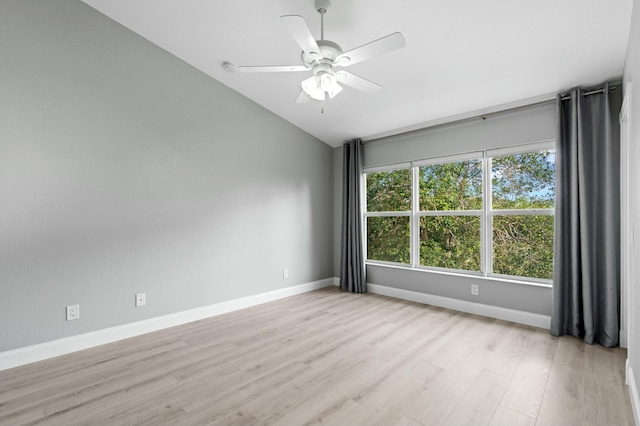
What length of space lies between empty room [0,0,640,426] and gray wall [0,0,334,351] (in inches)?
0.7

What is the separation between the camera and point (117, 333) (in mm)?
2902

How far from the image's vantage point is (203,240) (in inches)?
140

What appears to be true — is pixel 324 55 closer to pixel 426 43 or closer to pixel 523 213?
pixel 426 43

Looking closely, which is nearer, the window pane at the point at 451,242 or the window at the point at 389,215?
the window pane at the point at 451,242

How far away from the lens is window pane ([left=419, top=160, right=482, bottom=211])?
12.3 feet

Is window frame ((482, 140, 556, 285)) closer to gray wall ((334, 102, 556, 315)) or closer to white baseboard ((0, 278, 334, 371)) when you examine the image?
gray wall ((334, 102, 556, 315))

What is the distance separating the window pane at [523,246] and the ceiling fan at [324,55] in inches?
92.4

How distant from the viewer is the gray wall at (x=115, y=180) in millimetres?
2475

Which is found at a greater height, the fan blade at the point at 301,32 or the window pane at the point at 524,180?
the fan blade at the point at 301,32

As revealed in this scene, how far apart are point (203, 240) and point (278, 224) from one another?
3.70ft

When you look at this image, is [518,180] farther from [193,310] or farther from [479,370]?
[193,310]

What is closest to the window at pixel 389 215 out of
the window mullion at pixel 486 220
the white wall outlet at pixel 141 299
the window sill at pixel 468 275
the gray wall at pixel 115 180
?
the window sill at pixel 468 275

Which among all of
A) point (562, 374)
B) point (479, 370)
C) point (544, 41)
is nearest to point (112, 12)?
point (544, 41)

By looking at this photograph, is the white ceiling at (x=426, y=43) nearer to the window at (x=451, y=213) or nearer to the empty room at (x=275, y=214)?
the empty room at (x=275, y=214)
